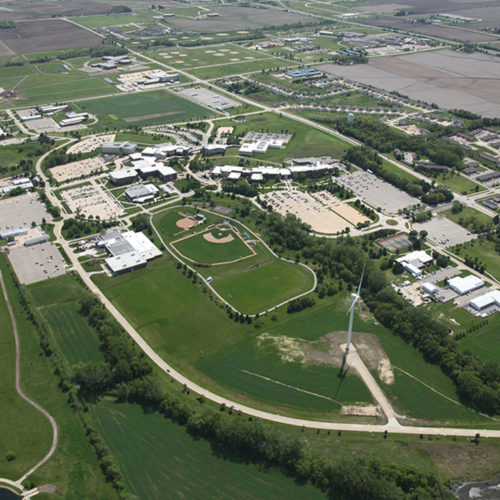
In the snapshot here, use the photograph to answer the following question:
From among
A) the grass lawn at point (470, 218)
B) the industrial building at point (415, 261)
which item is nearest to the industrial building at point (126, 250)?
the industrial building at point (415, 261)

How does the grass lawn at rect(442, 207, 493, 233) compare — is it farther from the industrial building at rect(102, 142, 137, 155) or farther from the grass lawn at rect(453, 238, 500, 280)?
the industrial building at rect(102, 142, 137, 155)

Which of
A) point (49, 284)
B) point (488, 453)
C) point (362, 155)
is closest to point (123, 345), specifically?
point (49, 284)

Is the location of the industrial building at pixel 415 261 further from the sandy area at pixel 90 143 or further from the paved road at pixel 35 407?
the sandy area at pixel 90 143

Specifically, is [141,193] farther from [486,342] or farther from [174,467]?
[486,342]

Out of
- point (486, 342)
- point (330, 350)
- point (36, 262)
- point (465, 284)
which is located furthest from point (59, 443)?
point (465, 284)

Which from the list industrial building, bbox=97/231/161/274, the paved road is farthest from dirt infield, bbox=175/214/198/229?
the paved road

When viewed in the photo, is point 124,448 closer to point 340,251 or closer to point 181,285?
point 181,285
